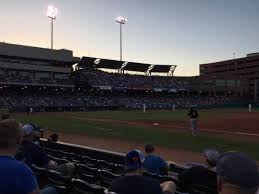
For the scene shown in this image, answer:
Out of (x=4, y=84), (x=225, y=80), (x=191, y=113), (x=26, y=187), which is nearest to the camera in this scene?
(x=26, y=187)

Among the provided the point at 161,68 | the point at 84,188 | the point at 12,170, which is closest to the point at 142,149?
the point at 84,188

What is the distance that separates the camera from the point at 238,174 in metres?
2.34

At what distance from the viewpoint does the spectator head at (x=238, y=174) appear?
2344 mm

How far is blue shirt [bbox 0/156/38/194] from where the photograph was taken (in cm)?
319

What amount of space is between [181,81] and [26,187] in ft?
362

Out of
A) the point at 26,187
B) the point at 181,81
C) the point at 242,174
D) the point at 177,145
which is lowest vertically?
the point at 177,145

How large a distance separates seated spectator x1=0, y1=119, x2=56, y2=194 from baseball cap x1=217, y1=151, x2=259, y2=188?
5.22ft

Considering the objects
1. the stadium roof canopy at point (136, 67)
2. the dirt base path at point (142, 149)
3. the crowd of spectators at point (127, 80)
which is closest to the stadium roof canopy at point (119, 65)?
the stadium roof canopy at point (136, 67)

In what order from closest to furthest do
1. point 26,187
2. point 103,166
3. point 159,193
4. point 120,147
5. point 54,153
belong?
point 26,187
point 159,193
point 103,166
point 54,153
point 120,147

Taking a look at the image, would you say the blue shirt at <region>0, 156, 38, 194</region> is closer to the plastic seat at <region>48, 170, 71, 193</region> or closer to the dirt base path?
the plastic seat at <region>48, 170, 71, 193</region>

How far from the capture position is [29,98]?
79.6 m

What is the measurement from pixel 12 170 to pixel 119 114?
52864 mm

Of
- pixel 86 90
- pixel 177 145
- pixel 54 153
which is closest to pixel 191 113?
pixel 177 145

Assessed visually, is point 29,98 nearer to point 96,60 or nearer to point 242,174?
point 96,60
